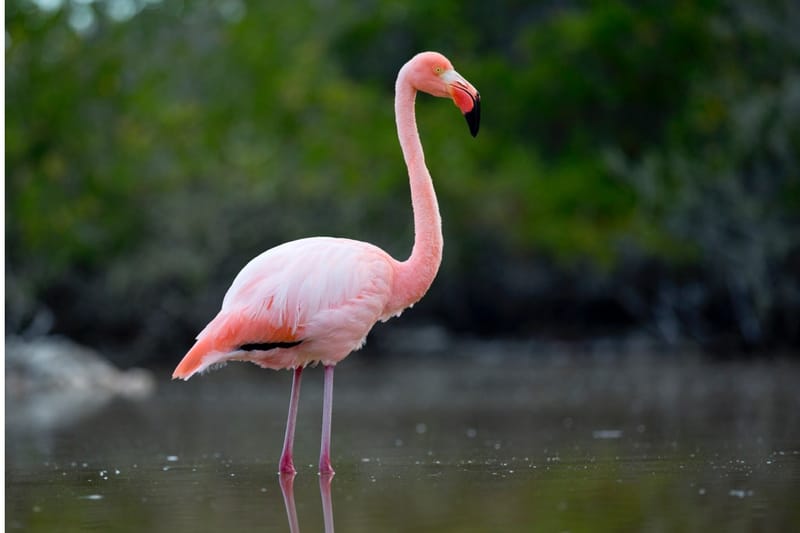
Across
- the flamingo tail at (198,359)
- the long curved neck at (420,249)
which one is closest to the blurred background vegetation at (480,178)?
the long curved neck at (420,249)

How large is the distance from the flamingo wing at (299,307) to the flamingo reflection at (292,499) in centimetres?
63

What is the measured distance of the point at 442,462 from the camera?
7.22 meters

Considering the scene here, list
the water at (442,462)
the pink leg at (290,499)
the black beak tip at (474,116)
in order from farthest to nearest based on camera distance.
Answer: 1. the black beak tip at (474,116)
2. the water at (442,462)
3. the pink leg at (290,499)

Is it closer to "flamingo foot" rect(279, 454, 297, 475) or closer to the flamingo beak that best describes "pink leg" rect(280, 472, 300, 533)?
"flamingo foot" rect(279, 454, 297, 475)

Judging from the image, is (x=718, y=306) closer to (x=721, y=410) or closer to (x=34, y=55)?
(x=721, y=410)

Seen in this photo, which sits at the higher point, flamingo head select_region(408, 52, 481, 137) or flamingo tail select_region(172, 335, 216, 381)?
flamingo head select_region(408, 52, 481, 137)

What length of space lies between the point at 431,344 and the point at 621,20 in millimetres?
8077

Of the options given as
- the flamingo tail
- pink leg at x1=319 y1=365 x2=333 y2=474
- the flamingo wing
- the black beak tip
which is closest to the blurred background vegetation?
the black beak tip

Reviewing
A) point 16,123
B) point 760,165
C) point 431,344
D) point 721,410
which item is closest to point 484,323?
point 431,344

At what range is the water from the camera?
5.28 metres

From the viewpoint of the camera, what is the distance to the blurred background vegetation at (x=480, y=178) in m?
19.5

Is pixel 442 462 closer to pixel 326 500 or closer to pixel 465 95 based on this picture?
pixel 326 500

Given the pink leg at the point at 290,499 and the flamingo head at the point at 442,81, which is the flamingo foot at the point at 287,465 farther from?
the flamingo head at the point at 442,81

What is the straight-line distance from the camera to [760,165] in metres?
19.3
